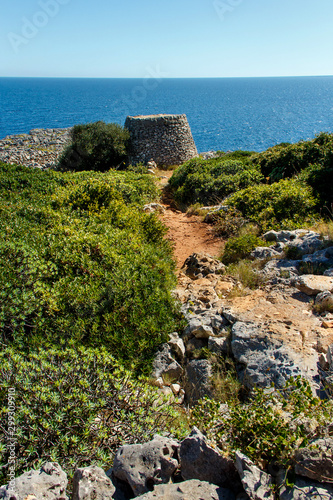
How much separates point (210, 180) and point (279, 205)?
5391 mm

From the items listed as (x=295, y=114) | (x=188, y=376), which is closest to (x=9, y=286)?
(x=188, y=376)

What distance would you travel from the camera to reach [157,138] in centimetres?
2328

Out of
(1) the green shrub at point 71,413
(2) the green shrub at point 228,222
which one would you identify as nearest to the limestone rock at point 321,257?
(2) the green shrub at point 228,222

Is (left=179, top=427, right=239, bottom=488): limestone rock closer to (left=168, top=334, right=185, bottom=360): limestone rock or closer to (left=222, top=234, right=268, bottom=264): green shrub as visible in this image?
(left=168, top=334, right=185, bottom=360): limestone rock

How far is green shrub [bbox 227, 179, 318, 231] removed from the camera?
32.9 feet

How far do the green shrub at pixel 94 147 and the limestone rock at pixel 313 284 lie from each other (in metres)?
18.2

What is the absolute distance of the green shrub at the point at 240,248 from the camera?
8.48 m

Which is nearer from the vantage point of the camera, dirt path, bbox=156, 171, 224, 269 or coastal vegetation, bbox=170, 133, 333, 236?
dirt path, bbox=156, 171, 224, 269

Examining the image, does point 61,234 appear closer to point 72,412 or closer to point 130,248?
point 130,248

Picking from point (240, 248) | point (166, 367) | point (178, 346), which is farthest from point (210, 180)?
point (166, 367)

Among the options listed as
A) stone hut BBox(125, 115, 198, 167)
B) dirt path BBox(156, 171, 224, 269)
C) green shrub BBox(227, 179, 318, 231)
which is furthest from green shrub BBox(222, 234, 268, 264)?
stone hut BBox(125, 115, 198, 167)

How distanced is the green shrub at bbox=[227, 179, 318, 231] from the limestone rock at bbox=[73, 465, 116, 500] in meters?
8.42

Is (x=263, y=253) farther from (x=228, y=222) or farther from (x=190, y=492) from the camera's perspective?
(x=190, y=492)

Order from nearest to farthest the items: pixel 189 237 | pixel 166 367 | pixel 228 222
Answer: pixel 166 367 → pixel 228 222 → pixel 189 237
